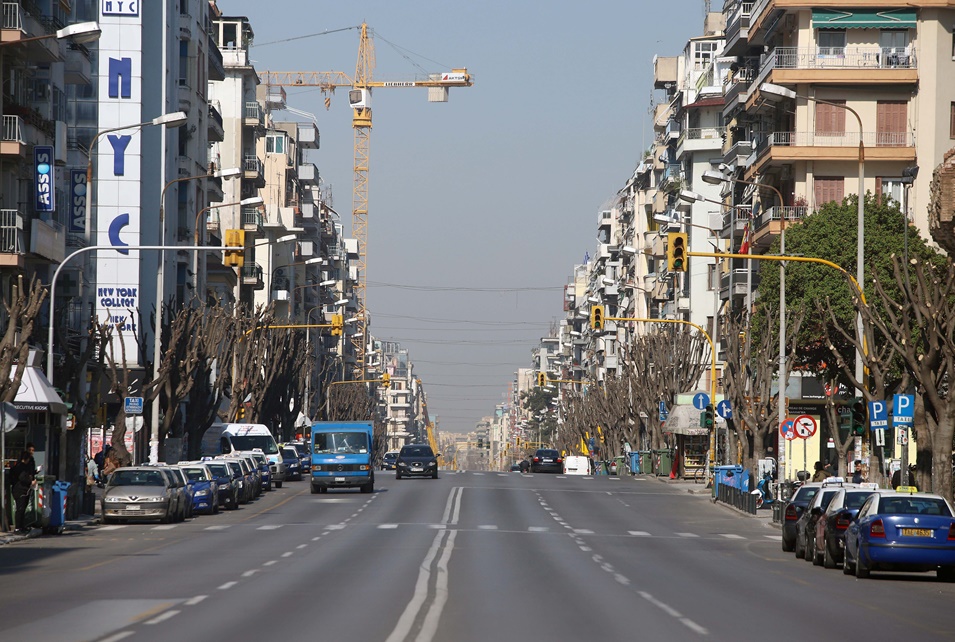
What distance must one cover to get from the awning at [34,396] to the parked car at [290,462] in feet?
93.2

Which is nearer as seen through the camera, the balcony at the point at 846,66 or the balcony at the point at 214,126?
the balcony at the point at 846,66

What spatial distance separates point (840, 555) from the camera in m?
28.2

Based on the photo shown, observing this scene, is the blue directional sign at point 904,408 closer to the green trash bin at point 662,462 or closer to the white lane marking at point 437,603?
the white lane marking at point 437,603

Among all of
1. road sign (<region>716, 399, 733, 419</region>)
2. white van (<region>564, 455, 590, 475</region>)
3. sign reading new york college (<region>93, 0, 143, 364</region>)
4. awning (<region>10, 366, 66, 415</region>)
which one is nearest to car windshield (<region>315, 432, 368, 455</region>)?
road sign (<region>716, 399, 733, 419</region>)

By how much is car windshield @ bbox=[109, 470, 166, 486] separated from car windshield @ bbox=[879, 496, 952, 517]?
21209mm

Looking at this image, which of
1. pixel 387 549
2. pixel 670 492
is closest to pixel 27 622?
pixel 387 549

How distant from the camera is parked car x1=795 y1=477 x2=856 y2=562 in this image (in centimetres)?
3008

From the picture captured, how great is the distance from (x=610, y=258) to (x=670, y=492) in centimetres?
9658

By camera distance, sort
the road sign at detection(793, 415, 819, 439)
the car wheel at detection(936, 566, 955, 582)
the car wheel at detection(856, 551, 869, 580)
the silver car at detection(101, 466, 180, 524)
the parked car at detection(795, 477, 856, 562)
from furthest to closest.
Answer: the road sign at detection(793, 415, 819, 439) < the silver car at detection(101, 466, 180, 524) < the parked car at detection(795, 477, 856, 562) < the car wheel at detection(936, 566, 955, 582) < the car wheel at detection(856, 551, 869, 580)

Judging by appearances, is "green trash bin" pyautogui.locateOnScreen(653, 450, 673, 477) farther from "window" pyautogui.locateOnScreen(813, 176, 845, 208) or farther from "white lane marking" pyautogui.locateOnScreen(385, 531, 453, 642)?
"white lane marking" pyautogui.locateOnScreen(385, 531, 453, 642)

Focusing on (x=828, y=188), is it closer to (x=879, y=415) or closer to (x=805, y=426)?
(x=805, y=426)

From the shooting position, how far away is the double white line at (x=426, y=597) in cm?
1546

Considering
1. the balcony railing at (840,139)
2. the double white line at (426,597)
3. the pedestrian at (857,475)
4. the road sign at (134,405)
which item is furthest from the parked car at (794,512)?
the balcony railing at (840,139)

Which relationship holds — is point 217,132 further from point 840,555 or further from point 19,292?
point 840,555
